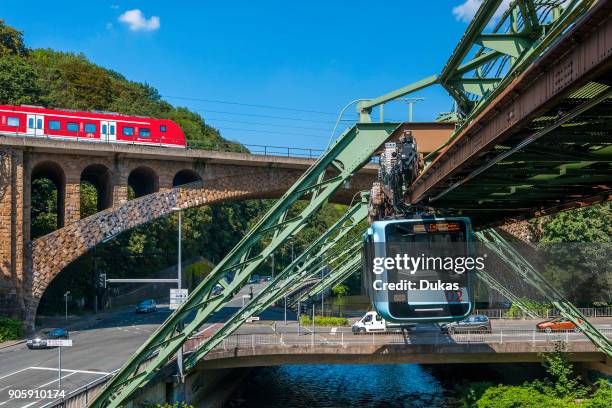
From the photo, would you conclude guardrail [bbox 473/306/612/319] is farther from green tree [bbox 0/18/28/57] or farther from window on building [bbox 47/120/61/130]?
green tree [bbox 0/18/28/57]

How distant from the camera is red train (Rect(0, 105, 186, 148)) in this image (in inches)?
1587

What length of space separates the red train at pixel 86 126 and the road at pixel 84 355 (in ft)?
41.6

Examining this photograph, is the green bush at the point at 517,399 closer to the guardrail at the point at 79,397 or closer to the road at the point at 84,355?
the road at the point at 84,355

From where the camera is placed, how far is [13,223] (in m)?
37.3

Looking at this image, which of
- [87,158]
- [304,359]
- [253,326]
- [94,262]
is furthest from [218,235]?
[304,359]

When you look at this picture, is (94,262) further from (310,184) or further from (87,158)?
(310,184)

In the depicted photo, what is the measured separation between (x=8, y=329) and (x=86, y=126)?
1364cm

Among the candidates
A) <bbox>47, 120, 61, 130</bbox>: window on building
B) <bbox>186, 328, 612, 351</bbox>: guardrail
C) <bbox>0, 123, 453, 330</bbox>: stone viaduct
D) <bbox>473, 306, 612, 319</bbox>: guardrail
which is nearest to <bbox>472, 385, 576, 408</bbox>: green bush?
<bbox>186, 328, 612, 351</bbox>: guardrail

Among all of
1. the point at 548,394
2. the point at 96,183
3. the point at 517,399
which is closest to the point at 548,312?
the point at 548,394

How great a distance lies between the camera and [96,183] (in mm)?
47156

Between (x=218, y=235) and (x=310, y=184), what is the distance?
72811 millimetres

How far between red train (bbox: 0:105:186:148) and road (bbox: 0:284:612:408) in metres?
12.7

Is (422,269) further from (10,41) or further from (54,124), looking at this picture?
(10,41)

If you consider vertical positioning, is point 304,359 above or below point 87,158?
below
